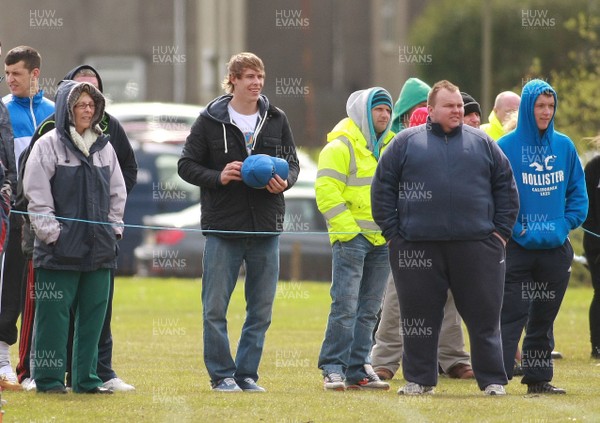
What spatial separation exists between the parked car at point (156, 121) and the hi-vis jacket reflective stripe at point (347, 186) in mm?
23632

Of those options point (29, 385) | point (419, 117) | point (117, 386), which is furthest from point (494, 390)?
point (29, 385)

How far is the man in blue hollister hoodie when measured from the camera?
10.9 m

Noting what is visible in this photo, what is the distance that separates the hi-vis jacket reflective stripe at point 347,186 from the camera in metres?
11.0

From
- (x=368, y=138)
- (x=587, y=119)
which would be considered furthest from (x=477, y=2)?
(x=368, y=138)

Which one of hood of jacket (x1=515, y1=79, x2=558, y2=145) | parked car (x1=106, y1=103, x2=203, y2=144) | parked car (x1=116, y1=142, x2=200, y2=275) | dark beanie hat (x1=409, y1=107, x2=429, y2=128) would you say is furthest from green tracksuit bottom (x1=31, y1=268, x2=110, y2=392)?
parked car (x1=106, y1=103, x2=203, y2=144)

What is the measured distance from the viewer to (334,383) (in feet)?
36.0

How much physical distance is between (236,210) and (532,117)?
2363 millimetres

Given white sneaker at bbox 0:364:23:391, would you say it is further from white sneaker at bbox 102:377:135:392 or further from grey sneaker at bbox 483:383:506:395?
grey sneaker at bbox 483:383:506:395

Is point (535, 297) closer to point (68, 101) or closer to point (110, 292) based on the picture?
point (110, 292)

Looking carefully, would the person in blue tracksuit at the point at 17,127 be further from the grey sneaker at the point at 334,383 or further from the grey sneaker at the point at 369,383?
the grey sneaker at the point at 369,383

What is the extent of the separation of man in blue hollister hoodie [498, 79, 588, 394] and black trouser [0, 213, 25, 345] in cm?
377

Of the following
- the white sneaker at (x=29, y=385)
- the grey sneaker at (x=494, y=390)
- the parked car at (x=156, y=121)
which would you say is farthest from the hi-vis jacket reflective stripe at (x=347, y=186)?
the parked car at (x=156, y=121)

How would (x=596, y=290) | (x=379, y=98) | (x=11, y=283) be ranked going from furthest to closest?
1. (x=596, y=290)
2. (x=379, y=98)
3. (x=11, y=283)

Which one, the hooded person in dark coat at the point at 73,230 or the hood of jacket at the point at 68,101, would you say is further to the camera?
the hood of jacket at the point at 68,101
